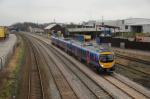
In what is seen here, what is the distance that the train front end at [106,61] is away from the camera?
31.3 m

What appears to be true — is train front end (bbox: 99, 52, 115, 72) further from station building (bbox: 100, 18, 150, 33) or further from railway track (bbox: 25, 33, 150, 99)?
station building (bbox: 100, 18, 150, 33)

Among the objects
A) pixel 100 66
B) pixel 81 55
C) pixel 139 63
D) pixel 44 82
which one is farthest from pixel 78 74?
pixel 139 63

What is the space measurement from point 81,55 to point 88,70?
596cm

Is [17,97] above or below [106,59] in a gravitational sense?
below

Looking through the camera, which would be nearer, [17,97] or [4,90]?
[17,97]

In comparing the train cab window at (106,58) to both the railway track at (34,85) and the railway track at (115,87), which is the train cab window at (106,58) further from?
the railway track at (34,85)

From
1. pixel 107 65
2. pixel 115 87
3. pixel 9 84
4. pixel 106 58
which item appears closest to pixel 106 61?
pixel 106 58

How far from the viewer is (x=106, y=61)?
31453mm

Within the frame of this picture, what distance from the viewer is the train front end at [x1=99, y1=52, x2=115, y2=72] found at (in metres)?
31.3

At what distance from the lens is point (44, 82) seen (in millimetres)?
28156

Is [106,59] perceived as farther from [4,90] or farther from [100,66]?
[4,90]

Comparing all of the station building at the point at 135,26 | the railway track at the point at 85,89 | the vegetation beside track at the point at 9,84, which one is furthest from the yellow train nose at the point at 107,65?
the station building at the point at 135,26

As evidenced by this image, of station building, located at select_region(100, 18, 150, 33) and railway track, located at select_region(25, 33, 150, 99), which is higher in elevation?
station building, located at select_region(100, 18, 150, 33)

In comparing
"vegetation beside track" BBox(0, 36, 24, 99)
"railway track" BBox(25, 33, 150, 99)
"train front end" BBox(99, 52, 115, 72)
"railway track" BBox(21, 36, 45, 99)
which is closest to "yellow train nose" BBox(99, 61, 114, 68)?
"train front end" BBox(99, 52, 115, 72)
